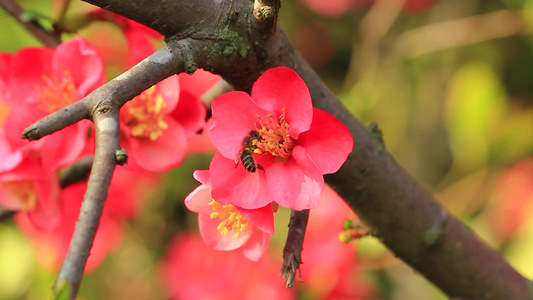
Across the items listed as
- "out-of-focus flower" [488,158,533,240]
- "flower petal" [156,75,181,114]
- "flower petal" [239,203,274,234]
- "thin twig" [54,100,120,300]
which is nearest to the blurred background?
"out-of-focus flower" [488,158,533,240]

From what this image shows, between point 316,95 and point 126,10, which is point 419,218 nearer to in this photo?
point 316,95

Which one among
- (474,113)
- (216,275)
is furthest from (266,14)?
(474,113)

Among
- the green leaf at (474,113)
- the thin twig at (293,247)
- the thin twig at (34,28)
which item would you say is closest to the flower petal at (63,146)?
the thin twig at (34,28)

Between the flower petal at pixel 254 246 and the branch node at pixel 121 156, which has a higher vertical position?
the branch node at pixel 121 156

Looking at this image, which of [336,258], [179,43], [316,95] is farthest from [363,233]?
[336,258]

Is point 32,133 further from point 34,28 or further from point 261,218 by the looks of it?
point 34,28

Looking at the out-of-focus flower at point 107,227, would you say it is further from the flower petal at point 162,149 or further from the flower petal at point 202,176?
the flower petal at point 202,176

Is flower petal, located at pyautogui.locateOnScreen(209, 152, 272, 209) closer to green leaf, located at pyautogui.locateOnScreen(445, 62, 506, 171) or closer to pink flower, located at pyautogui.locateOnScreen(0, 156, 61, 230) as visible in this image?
pink flower, located at pyautogui.locateOnScreen(0, 156, 61, 230)
